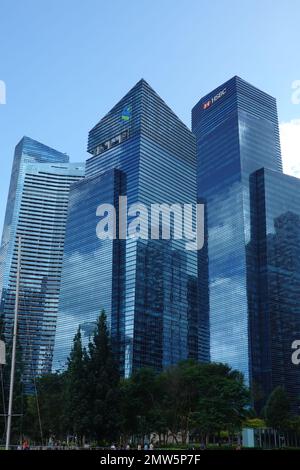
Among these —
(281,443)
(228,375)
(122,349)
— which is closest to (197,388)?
(228,375)

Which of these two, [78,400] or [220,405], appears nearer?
[78,400]

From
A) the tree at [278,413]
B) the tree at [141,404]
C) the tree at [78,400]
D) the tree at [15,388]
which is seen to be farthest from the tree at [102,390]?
the tree at [278,413]

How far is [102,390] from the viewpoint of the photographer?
7088 cm

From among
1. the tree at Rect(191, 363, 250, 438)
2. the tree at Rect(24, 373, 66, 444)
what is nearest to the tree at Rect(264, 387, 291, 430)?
the tree at Rect(191, 363, 250, 438)

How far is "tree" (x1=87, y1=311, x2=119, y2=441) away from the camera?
69.7m

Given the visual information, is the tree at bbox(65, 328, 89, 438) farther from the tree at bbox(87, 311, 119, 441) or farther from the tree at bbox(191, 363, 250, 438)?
the tree at bbox(191, 363, 250, 438)

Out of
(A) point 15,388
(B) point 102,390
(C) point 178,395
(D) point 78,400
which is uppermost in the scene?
(C) point 178,395

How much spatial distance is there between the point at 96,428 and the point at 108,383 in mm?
5510

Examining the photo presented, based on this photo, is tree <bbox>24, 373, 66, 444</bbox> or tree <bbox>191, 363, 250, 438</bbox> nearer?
tree <bbox>191, 363, 250, 438</bbox>

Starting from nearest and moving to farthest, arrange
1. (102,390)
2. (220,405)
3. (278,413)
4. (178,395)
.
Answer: (102,390), (220,405), (178,395), (278,413)

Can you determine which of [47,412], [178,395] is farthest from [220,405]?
[47,412]

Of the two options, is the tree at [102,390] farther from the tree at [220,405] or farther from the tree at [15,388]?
the tree at [220,405]

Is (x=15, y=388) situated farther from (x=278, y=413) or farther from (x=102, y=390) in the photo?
(x=278, y=413)
